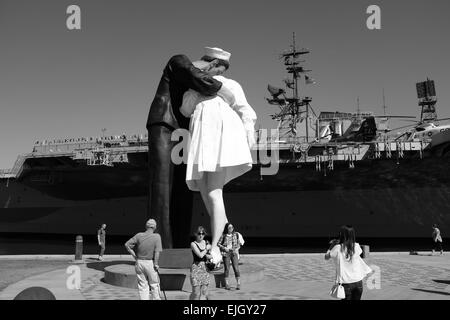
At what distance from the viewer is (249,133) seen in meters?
8.41

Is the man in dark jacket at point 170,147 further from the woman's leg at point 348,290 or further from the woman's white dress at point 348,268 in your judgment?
the woman's leg at point 348,290

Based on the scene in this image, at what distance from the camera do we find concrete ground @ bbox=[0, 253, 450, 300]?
299 inches

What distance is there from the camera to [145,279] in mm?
6234

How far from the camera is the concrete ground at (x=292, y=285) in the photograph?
25.0 feet

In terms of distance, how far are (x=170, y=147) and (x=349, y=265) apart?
5.31m

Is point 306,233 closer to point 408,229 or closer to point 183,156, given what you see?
point 408,229

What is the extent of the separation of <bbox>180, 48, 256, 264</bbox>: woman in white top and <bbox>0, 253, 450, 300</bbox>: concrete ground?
112 cm

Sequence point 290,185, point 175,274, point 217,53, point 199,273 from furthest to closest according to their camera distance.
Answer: point 290,185
point 217,53
point 175,274
point 199,273

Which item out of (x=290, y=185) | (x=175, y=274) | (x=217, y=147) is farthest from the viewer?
(x=290, y=185)

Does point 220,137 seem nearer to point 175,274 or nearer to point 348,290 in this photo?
point 175,274

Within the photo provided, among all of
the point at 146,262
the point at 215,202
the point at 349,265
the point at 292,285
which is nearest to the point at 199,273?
the point at 146,262

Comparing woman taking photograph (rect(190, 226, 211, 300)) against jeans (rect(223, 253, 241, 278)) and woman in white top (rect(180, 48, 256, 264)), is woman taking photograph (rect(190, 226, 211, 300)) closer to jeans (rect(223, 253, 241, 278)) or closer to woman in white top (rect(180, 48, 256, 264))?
woman in white top (rect(180, 48, 256, 264))

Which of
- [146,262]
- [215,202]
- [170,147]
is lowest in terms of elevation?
[146,262]
